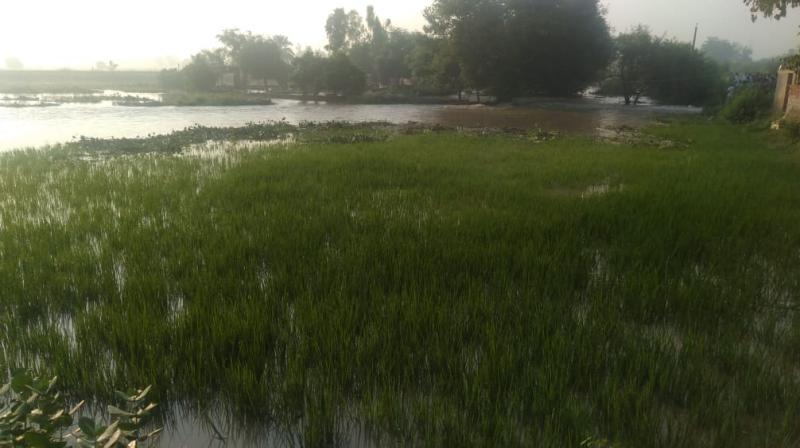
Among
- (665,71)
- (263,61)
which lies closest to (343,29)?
(263,61)

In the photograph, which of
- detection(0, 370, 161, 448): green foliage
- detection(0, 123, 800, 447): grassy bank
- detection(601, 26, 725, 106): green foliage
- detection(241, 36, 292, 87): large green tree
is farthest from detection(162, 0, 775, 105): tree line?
detection(0, 370, 161, 448): green foliage

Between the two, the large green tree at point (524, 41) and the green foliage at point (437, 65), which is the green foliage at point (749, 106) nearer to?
the large green tree at point (524, 41)

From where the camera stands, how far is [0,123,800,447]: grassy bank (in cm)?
221

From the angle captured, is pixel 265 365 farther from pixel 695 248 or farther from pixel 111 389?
pixel 695 248

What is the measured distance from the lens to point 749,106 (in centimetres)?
1925

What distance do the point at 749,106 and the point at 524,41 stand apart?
22.7 metres

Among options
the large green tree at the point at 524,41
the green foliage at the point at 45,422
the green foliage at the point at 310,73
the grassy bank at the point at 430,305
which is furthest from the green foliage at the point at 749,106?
the green foliage at the point at 310,73

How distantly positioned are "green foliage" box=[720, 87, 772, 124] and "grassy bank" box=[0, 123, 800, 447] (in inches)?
609

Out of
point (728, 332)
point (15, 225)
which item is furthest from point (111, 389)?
point (15, 225)

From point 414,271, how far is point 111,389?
7.45 ft

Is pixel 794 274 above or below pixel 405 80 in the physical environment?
below

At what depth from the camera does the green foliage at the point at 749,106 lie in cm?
1862


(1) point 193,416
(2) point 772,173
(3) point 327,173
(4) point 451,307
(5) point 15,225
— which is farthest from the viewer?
(3) point 327,173

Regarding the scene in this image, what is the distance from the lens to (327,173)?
27.5 ft
